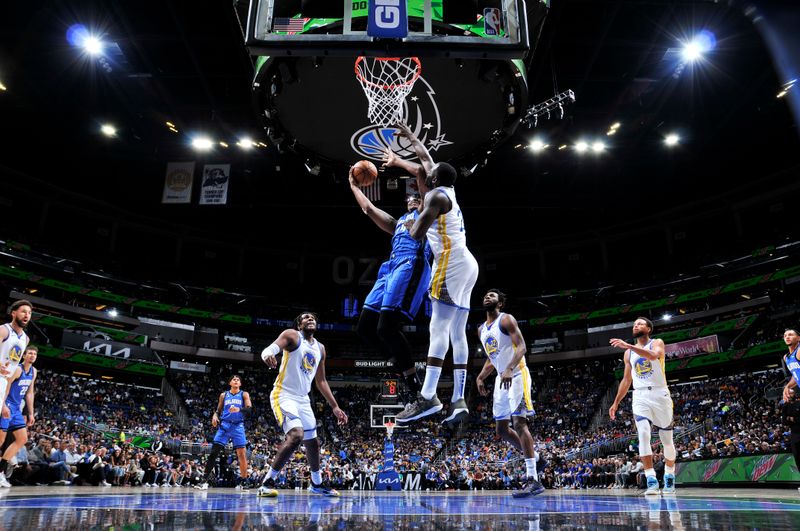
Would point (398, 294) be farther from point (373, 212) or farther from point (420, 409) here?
point (420, 409)

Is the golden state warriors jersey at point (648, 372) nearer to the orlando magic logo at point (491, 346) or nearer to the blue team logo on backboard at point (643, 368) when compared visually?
the blue team logo on backboard at point (643, 368)

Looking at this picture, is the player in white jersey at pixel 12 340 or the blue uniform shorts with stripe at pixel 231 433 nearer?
the player in white jersey at pixel 12 340

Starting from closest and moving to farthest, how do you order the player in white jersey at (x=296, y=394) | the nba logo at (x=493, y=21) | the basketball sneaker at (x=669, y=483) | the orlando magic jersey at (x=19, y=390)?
the nba logo at (x=493, y=21), the player in white jersey at (x=296, y=394), the basketball sneaker at (x=669, y=483), the orlando magic jersey at (x=19, y=390)

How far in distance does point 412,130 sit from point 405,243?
24.1 feet

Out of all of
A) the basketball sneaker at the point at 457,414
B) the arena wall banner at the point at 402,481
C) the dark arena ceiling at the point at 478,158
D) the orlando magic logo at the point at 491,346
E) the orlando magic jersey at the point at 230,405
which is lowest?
the arena wall banner at the point at 402,481

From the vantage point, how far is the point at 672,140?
74.1 ft

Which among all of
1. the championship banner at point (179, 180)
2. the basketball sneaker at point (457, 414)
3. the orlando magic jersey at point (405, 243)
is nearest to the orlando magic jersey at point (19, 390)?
the orlando magic jersey at point (405, 243)

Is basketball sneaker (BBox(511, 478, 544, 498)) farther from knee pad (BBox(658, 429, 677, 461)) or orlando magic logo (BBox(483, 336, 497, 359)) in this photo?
knee pad (BBox(658, 429, 677, 461))

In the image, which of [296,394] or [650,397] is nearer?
[296,394]

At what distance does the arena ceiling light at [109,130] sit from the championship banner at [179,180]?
245cm

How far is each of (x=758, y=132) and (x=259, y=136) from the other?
2083cm

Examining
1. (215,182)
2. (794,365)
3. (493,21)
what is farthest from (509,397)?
(215,182)

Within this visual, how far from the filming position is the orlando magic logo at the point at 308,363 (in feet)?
22.8

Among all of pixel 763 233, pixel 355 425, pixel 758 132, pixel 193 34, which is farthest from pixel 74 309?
pixel 763 233
